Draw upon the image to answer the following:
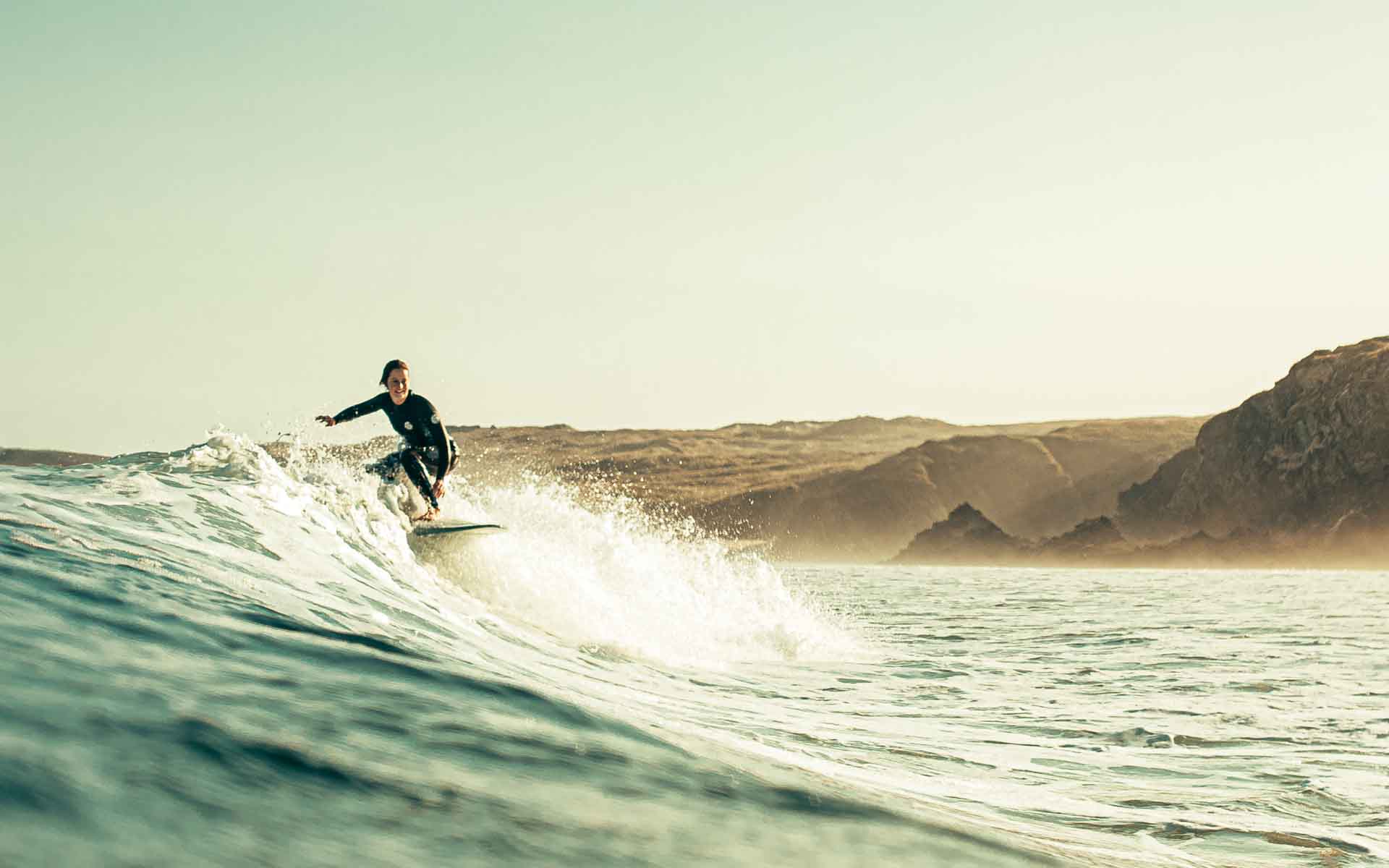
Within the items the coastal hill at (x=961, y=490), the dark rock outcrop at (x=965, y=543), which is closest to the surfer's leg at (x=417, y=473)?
the dark rock outcrop at (x=965, y=543)

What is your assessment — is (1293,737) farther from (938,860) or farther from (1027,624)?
(1027,624)

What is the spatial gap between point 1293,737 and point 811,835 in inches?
233

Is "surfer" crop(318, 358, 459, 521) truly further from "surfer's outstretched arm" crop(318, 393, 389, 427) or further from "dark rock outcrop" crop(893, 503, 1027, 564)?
"dark rock outcrop" crop(893, 503, 1027, 564)

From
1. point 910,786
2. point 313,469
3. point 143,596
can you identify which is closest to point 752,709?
point 910,786

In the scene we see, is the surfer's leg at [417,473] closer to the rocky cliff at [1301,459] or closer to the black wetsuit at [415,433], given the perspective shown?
the black wetsuit at [415,433]

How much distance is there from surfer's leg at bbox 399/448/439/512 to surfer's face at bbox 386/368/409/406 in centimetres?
57

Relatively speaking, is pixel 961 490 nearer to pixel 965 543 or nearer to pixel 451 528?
pixel 965 543

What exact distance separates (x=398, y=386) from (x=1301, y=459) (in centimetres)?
6776

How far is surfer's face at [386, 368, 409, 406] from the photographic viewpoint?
12352mm

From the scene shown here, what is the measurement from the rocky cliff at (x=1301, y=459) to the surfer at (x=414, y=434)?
2432 inches

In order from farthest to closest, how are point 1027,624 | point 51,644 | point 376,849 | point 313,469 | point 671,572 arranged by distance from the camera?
point 1027,624
point 671,572
point 313,469
point 51,644
point 376,849

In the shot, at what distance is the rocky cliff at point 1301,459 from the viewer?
213 feet

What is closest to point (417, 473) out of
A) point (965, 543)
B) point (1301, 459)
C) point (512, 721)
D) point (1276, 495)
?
point (512, 721)

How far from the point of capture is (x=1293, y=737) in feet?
28.3
